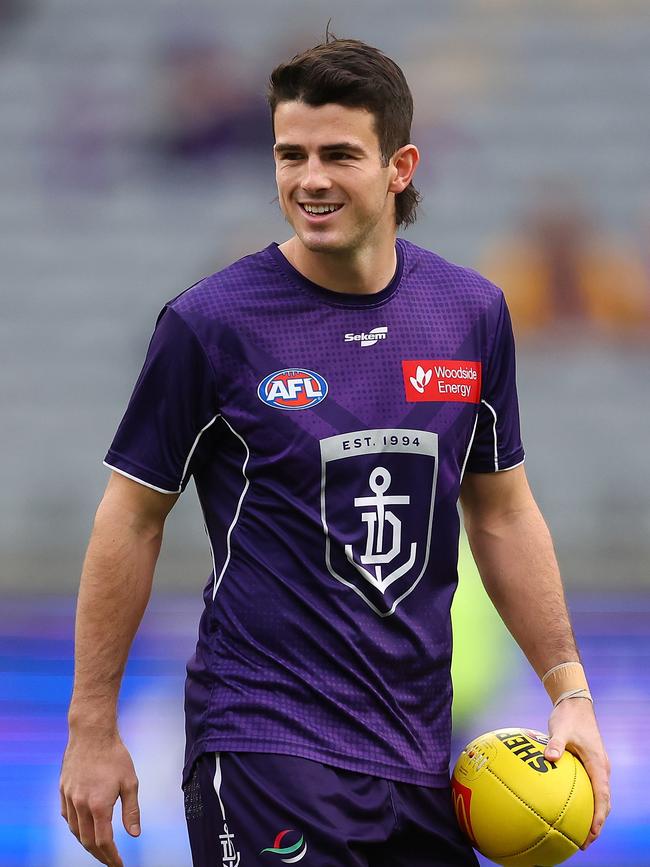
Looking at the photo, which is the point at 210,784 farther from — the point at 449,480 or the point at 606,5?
the point at 606,5

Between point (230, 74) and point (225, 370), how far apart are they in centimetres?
793

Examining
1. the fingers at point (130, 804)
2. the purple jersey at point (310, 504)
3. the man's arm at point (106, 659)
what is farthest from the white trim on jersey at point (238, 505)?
the fingers at point (130, 804)

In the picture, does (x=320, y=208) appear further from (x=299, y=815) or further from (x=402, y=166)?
(x=299, y=815)

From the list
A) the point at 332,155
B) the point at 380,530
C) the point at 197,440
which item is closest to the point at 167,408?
the point at 197,440

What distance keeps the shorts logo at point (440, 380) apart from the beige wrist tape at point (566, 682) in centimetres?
60

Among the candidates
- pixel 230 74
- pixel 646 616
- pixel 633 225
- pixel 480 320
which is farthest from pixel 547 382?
pixel 480 320

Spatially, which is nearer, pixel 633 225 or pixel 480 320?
pixel 480 320

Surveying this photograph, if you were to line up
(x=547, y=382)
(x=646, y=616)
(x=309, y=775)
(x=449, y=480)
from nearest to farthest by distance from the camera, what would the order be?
1. (x=309, y=775)
2. (x=449, y=480)
3. (x=646, y=616)
4. (x=547, y=382)

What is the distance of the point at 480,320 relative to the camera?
10.7 feet

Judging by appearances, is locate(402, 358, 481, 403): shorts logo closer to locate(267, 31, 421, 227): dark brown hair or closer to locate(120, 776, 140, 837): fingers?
locate(267, 31, 421, 227): dark brown hair

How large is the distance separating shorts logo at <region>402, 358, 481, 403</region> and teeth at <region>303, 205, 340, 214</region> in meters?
0.34

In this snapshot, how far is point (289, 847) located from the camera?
2865 millimetres

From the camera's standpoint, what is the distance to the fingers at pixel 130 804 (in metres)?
3.00

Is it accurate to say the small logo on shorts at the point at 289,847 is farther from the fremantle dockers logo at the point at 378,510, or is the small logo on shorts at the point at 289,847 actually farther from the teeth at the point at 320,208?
the teeth at the point at 320,208
